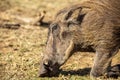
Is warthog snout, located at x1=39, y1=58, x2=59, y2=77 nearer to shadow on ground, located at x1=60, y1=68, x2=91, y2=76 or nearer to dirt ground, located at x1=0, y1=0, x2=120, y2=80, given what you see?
dirt ground, located at x1=0, y1=0, x2=120, y2=80

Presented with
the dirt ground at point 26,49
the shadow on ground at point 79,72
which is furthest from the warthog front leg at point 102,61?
the shadow on ground at point 79,72

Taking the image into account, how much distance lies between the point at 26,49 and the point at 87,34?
5.72ft

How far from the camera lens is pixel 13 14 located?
9.43m

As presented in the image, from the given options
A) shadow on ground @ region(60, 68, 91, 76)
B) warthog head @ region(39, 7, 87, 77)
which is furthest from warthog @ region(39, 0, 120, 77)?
shadow on ground @ region(60, 68, 91, 76)

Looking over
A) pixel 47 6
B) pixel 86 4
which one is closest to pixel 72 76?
pixel 86 4

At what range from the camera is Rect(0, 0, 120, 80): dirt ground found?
5699 mm

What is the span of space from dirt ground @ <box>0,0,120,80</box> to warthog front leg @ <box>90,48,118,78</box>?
154 mm

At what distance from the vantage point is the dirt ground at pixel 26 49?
5699mm

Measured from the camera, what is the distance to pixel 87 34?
5.41 m

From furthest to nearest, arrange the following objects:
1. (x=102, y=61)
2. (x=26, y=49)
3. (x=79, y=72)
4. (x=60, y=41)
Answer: (x=26, y=49)
(x=79, y=72)
(x=60, y=41)
(x=102, y=61)

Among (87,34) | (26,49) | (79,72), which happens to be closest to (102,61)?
(87,34)

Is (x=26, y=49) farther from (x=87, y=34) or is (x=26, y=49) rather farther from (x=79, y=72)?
(x=87, y=34)

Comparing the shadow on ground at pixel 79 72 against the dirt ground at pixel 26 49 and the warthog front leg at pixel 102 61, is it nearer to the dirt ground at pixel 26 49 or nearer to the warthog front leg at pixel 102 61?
the dirt ground at pixel 26 49

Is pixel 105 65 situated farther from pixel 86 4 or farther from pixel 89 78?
pixel 86 4
